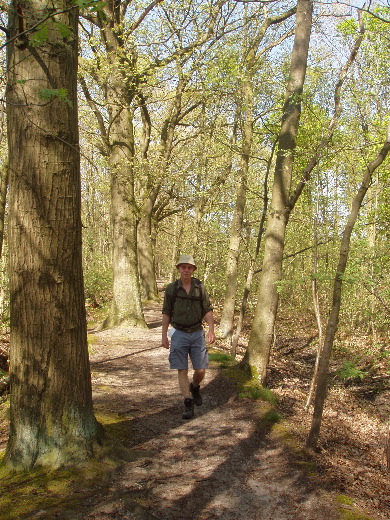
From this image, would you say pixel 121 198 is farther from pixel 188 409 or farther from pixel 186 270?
pixel 188 409

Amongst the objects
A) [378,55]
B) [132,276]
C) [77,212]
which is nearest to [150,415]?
[77,212]

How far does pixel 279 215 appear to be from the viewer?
8211 mm

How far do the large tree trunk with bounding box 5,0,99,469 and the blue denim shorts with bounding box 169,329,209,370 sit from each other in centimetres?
209

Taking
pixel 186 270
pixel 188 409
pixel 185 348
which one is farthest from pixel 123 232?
pixel 188 409

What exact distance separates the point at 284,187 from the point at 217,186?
7865 mm

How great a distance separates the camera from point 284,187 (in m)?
8.25

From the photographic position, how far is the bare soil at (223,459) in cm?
361

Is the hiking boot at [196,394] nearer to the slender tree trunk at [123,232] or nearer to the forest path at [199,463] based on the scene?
the forest path at [199,463]

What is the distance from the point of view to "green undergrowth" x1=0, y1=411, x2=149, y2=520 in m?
3.17

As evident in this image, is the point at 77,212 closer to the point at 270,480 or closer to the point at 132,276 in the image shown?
the point at 270,480

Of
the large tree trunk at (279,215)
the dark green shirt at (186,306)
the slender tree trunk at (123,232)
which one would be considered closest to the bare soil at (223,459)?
the large tree trunk at (279,215)

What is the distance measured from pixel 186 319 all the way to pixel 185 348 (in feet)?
1.32

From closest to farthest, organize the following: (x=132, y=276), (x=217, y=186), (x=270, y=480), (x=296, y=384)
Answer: (x=270, y=480)
(x=296, y=384)
(x=132, y=276)
(x=217, y=186)

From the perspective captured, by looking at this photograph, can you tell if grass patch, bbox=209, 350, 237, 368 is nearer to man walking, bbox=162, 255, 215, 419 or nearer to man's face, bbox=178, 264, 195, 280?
man walking, bbox=162, 255, 215, 419
